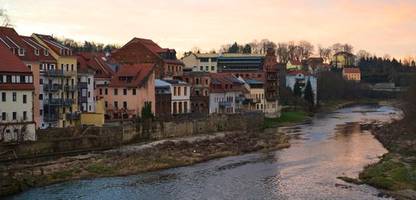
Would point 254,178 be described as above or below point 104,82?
below

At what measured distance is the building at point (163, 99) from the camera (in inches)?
2756

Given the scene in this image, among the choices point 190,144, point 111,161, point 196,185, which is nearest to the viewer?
point 196,185

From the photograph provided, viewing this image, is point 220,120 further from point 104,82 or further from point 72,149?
point 72,149

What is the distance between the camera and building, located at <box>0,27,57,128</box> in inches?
2158

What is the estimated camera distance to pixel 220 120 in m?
75.7

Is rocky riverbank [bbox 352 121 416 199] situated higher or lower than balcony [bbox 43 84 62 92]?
lower

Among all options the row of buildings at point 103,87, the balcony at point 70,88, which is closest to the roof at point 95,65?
the row of buildings at point 103,87

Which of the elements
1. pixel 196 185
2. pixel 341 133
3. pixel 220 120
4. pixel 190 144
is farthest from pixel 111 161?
pixel 341 133

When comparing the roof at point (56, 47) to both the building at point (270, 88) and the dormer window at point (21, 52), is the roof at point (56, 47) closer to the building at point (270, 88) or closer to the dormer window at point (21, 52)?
the dormer window at point (21, 52)

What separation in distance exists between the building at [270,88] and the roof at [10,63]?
2021 inches

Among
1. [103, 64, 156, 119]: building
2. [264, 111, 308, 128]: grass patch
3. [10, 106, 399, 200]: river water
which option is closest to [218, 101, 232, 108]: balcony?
[264, 111, 308, 128]: grass patch

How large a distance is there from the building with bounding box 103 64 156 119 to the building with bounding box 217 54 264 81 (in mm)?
33689

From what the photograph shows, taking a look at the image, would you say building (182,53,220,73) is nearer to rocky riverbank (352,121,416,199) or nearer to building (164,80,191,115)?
building (164,80,191,115)

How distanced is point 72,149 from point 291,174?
62.6 ft
